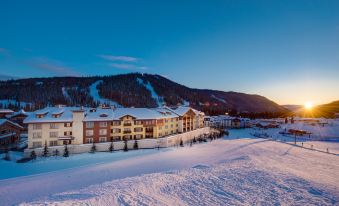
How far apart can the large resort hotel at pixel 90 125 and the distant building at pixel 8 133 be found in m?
11.3

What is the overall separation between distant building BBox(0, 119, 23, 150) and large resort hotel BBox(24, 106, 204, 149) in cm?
1126

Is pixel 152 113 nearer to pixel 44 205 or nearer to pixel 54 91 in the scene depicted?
pixel 44 205

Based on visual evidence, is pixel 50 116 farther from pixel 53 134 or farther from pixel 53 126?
pixel 53 134

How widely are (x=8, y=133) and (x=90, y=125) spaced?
21.9 metres

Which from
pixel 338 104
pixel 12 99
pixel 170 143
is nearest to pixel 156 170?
pixel 170 143

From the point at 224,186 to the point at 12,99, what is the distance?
585 feet

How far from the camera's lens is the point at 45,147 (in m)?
33.8

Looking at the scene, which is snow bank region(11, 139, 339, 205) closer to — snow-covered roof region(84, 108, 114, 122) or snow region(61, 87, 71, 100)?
snow-covered roof region(84, 108, 114, 122)

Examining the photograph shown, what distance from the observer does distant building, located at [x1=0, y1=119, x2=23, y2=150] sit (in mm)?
41500

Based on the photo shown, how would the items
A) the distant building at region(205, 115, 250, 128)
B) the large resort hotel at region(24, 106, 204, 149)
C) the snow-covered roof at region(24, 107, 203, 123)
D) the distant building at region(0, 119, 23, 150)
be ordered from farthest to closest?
1. the distant building at region(205, 115, 250, 128)
2. the distant building at region(0, 119, 23, 150)
3. the snow-covered roof at region(24, 107, 203, 123)
4. the large resort hotel at region(24, 106, 204, 149)

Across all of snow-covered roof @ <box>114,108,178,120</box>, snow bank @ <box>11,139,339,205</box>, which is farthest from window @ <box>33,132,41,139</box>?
snow-covered roof @ <box>114,108,178,120</box>

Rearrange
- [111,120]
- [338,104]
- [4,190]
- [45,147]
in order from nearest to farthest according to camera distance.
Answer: [4,190] < [45,147] < [111,120] < [338,104]

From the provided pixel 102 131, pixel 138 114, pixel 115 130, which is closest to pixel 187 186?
pixel 115 130

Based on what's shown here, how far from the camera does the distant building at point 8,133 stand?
41.5 metres
